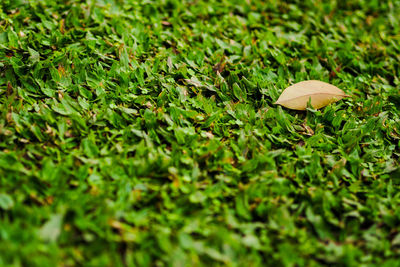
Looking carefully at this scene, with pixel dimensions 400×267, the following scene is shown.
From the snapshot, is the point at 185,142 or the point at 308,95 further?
the point at 308,95

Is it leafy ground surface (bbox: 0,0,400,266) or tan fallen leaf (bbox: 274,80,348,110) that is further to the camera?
tan fallen leaf (bbox: 274,80,348,110)

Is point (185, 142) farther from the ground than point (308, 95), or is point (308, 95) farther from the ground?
point (308, 95)

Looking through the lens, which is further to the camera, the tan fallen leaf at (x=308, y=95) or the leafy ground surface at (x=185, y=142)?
the tan fallen leaf at (x=308, y=95)

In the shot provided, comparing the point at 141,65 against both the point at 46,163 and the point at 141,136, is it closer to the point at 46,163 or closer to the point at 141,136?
the point at 141,136

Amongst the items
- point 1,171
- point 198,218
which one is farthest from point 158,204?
point 1,171
